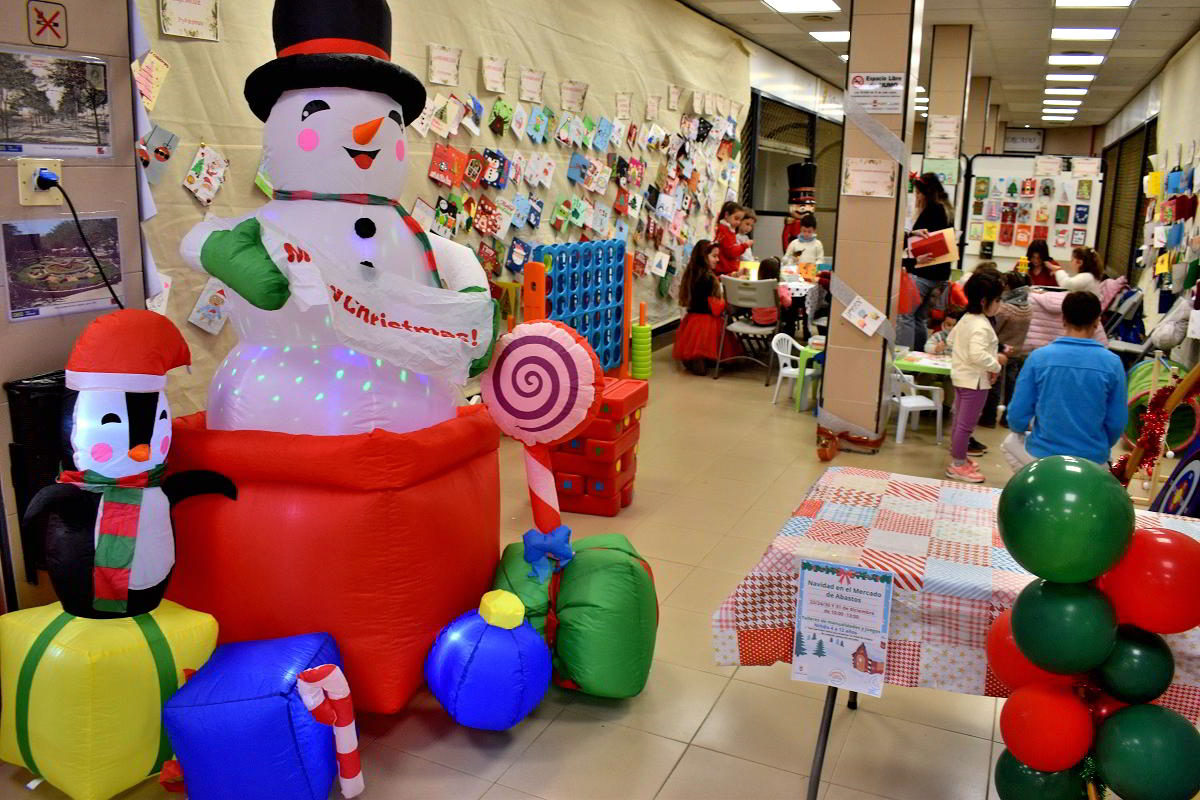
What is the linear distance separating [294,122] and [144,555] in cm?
124

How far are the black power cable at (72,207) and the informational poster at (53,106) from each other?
2.7 inches

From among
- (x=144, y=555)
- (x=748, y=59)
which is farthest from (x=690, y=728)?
(x=748, y=59)

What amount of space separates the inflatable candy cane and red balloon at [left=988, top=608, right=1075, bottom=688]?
1.57 meters

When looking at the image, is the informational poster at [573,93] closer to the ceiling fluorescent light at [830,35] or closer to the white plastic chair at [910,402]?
the white plastic chair at [910,402]

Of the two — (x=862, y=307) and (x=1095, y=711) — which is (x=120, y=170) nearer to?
(x=1095, y=711)

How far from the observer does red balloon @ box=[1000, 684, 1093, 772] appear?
6.15 feet

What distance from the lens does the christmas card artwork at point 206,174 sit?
4020 millimetres

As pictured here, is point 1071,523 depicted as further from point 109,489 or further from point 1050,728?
point 109,489

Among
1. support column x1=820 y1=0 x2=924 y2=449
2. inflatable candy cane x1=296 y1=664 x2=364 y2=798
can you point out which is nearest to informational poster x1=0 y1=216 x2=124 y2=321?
inflatable candy cane x1=296 y1=664 x2=364 y2=798

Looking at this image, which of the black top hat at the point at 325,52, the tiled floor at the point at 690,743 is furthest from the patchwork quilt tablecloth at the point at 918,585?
the black top hat at the point at 325,52

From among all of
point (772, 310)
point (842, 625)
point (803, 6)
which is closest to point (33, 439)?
point (842, 625)

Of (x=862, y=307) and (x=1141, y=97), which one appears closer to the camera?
(x=862, y=307)

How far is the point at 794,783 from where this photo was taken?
2.69m

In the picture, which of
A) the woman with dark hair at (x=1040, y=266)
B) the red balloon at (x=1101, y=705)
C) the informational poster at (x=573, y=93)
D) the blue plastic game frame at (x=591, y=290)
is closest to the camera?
the red balloon at (x=1101, y=705)
